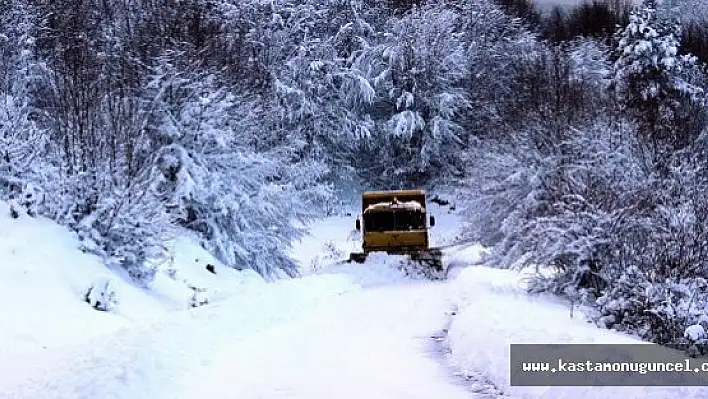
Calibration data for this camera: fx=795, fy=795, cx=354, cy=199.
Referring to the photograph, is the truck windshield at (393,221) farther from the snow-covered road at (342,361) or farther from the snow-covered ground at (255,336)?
the snow-covered road at (342,361)

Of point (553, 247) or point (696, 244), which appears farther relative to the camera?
point (553, 247)

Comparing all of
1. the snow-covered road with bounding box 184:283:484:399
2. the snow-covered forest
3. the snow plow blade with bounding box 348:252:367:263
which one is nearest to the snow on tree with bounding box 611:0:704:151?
the snow-covered forest

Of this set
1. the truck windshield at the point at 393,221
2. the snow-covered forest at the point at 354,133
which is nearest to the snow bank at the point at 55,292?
the snow-covered forest at the point at 354,133

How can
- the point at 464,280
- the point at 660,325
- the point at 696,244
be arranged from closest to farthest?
1. the point at 660,325
2. the point at 696,244
3. the point at 464,280

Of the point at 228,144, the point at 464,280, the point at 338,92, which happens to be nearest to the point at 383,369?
the point at 464,280

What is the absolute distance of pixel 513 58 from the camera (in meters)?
54.4

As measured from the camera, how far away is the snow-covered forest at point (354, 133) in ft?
50.6

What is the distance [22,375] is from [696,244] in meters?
10.2

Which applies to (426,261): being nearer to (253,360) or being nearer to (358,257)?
(358,257)

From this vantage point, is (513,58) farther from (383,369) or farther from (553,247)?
(383,369)

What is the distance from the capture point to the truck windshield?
28891mm

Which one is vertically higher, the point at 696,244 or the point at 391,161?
the point at 696,244

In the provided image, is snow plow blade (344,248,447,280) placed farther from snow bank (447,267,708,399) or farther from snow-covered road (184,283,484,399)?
snow bank (447,267,708,399)

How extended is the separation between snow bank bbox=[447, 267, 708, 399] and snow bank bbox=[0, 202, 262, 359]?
5.84 metres
